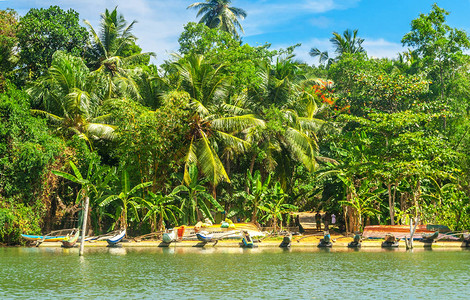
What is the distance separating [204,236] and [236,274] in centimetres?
917

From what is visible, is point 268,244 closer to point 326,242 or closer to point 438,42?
point 326,242

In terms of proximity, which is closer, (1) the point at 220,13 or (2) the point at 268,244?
(2) the point at 268,244

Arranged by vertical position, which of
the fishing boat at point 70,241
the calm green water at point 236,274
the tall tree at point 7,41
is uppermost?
the tall tree at point 7,41

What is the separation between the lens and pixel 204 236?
26859 mm

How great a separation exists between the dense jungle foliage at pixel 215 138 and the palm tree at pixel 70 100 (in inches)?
3.2

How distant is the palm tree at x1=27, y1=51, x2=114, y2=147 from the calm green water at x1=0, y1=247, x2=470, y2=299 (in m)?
7.30

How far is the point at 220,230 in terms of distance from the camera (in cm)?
2783

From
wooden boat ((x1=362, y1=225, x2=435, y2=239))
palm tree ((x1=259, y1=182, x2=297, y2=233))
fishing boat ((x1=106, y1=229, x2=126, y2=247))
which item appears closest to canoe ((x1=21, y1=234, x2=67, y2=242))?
fishing boat ((x1=106, y1=229, x2=126, y2=247))

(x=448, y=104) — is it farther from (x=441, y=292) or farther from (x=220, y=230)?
(x=441, y=292)

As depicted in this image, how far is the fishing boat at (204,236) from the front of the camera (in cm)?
2681

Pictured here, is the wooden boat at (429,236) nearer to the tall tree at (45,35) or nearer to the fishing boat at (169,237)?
the fishing boat at (169,237)

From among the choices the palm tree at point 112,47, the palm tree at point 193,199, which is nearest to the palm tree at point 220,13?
the palm tree at point 112,47

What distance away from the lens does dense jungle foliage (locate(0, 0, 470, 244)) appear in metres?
27.6

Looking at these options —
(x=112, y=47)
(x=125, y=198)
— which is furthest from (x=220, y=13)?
(x=125, y=198)
